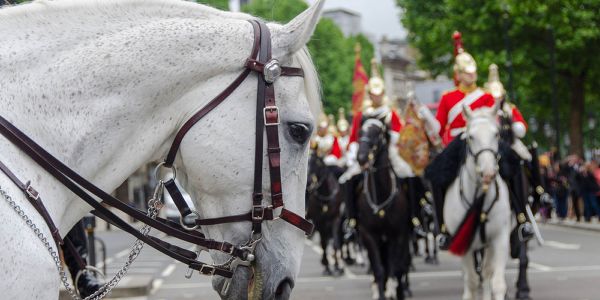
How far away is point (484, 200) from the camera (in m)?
10.7

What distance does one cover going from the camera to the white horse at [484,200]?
10.2 meters

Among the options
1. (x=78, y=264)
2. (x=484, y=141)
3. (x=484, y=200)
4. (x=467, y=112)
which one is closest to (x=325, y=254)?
(x=484, y=200)

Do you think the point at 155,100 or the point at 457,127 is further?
the point at 457,127

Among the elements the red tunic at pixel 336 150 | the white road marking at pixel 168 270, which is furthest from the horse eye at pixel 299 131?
the red tunic at pixel 336 150

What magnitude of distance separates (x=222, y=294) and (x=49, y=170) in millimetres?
811

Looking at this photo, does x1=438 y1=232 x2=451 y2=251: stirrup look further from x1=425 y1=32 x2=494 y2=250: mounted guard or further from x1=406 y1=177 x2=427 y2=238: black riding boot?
x1=406 y1=177 x2=427 y2=238: black riding boot

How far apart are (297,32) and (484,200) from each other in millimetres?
7561

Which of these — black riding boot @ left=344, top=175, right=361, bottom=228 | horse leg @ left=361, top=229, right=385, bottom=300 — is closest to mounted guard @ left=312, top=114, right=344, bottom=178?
black riding boot @ left=344, top=175, right=361, bottom=228

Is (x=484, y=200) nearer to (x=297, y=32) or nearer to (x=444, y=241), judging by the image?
(x=444, y=241)

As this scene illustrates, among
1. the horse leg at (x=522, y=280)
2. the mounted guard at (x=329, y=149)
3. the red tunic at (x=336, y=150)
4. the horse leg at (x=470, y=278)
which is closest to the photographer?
the horse leg at (x=470, y=278)

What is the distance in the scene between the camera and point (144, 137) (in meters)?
3.35

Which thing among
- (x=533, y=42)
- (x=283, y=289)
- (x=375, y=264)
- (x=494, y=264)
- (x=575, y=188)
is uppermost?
(x=283, y=289)

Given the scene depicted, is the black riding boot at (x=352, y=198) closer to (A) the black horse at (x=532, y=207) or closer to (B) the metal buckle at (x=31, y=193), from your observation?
(A) the black horse at (x=532, y=207)

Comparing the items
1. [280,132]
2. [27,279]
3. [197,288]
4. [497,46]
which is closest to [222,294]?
[280,132]
